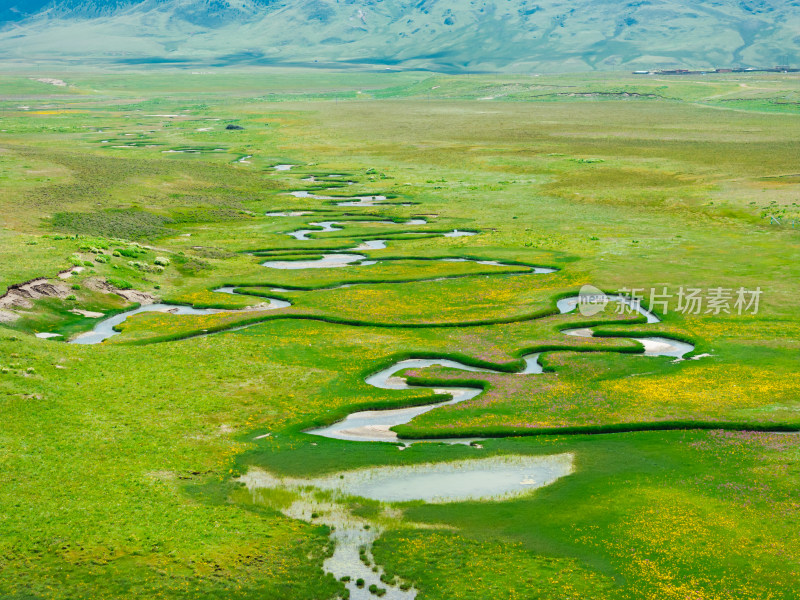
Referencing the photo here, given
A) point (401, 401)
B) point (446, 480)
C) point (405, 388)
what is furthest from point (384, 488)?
point (405, 388)

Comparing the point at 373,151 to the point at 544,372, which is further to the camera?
the point at 373,151

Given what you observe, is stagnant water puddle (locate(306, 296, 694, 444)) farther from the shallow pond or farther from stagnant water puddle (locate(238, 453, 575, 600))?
stagnant water puddle (locate(238, 453, 575, 600))

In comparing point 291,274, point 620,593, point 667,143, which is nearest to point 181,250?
point 291,274

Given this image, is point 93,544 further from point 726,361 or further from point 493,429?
point 726,361

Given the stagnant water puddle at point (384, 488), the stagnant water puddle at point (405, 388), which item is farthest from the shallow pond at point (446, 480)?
the stagnant water puddle at point (405, 388)

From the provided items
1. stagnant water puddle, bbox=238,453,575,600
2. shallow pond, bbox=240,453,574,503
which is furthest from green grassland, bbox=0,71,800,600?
shallow pond, bbox=240,453,574,503

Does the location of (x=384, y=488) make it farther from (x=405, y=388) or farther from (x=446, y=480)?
(x=405, y=388)

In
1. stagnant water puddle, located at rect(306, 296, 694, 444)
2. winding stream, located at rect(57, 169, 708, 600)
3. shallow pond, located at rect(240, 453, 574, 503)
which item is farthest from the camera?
stagnant water puddle, located at rect(306, 296, 694, 444)

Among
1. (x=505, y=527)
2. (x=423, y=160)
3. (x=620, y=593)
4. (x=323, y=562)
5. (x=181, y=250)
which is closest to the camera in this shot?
(x=620, y=593)
